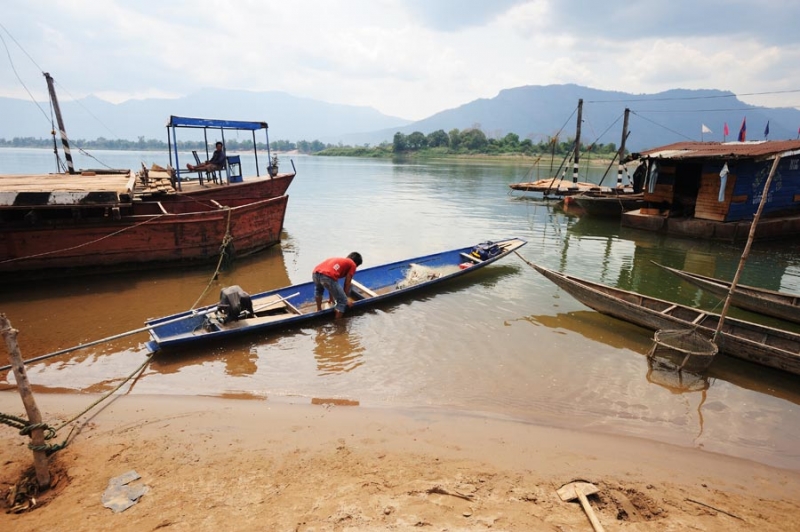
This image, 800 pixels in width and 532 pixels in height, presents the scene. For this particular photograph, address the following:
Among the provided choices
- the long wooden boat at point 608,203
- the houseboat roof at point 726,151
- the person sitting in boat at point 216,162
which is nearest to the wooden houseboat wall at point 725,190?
the houseboat roof at point 726,151

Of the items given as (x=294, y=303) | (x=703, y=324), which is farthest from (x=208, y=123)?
(x=703, y=324)

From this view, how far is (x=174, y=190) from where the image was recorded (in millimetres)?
13188

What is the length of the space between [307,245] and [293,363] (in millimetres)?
9554

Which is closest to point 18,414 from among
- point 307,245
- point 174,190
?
point 174,190

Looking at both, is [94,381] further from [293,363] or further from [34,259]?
[34,259]

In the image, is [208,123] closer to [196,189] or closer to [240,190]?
[196,189]

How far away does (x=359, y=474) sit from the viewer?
4.11 meters

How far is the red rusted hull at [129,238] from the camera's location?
966cm

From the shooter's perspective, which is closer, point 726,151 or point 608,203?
point 726,151

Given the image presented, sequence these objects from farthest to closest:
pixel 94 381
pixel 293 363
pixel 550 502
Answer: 1. pixel 293 363
2. pixel 94 381
3. pixel 550 502

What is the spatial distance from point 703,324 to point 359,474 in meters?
7.11

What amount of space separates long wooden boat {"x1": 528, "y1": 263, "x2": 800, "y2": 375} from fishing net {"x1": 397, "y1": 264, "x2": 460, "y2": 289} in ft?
9.55

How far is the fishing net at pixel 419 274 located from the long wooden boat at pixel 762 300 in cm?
615

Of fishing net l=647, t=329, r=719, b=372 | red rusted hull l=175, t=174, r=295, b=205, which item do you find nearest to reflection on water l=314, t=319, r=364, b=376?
fishing net l=647, t=329, r=719, b=372
